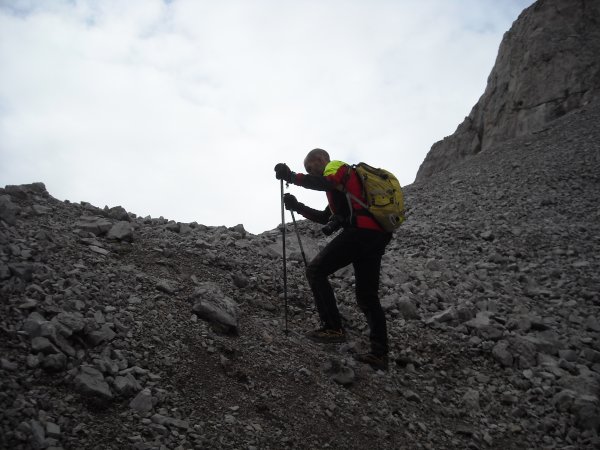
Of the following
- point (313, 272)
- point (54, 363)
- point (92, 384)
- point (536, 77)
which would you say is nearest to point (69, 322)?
point (54, 363)

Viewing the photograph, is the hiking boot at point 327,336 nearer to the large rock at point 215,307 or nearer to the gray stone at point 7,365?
the large rock at point 215,307

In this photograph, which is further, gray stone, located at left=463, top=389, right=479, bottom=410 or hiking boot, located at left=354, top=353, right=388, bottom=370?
hiking boot, located at left=354, top=353, right=388, bottom=370

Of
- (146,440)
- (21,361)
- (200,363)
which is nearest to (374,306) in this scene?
(200,363)

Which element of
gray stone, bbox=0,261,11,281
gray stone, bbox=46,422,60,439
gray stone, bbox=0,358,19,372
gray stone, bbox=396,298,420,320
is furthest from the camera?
gray stone, bbox=396,298,420,320

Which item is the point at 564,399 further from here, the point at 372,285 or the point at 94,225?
the point at 94,225

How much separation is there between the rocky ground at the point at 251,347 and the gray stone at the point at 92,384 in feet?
0.05

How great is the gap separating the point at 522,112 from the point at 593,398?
109ft

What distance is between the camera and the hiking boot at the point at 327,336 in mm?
5828

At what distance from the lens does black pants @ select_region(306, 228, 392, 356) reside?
532cm

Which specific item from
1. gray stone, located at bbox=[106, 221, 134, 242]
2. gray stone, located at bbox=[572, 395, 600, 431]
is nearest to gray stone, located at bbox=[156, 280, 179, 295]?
gray stone, located at bbox=[106, 221, 134, 242]

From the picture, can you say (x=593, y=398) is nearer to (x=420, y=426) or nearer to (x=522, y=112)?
(x=420, y=426)

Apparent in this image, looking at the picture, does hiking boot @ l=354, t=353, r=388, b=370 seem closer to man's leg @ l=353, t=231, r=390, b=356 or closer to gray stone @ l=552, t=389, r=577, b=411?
man's leg @ l=353, t=231, r=390, b=356

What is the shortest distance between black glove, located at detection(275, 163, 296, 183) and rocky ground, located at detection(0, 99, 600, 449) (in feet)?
6.45

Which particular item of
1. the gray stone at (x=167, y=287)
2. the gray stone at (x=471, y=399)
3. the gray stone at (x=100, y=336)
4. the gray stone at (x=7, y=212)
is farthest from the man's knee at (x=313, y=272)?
the gray stone at (x=7, y=212)
